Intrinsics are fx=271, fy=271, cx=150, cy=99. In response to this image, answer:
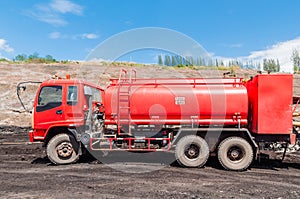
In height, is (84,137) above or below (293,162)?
above

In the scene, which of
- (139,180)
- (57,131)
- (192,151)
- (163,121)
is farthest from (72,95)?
(192,151)

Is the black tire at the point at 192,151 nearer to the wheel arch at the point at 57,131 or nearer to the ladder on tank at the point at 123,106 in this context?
the ladder on tank at the point at 123,106

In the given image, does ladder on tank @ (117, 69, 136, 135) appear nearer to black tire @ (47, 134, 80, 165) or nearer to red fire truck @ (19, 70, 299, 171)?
red fire truck @ (19, 70, 299, 171)

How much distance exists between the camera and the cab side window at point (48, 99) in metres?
8.91

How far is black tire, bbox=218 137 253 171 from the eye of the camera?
8.34 metres

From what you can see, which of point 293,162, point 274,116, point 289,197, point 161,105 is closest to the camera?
point 289,197

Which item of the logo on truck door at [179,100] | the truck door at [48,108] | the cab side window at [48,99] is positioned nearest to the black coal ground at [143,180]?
the truck door at [48,108]

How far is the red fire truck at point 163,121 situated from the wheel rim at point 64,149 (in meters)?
0.03

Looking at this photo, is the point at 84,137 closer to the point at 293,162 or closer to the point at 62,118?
the point at 62,118

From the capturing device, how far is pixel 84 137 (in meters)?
8.94

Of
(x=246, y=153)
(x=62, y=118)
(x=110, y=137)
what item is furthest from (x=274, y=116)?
(x=62, y=118)

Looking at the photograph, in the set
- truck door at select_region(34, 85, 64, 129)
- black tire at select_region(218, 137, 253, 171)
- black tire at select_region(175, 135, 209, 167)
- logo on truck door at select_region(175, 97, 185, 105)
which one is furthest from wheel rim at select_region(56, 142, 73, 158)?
black tire at select_region(218, 137, 253, 171)

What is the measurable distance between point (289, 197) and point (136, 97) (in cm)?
512

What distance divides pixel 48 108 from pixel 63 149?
1438 mm
